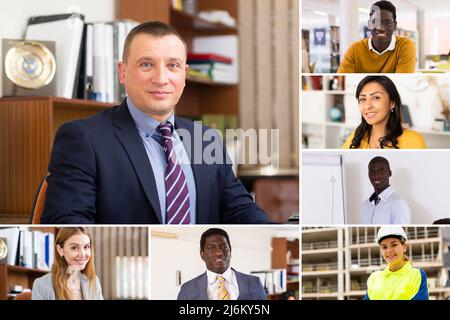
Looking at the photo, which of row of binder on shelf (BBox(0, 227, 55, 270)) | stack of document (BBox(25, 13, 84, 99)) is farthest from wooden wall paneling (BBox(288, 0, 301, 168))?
row of binder on shelf (BBox(0, 227, 55, 270))

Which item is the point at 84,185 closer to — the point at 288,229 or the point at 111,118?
the point at 111,118

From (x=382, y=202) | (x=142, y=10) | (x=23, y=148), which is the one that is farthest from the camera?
(x=142, y=10)

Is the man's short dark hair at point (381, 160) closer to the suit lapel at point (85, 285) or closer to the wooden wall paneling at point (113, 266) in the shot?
→ the wooden wall paneling at point (113, 266)

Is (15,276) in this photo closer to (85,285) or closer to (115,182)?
(85,285)

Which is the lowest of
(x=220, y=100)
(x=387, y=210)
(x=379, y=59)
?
(x=387, y=210)

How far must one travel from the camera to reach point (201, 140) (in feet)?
6.61

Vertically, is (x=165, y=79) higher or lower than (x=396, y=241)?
higher

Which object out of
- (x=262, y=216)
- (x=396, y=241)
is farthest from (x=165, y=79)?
(x=396, y=241)

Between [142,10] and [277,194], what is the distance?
85 cm

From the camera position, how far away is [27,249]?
205cm

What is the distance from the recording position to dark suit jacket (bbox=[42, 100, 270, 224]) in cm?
186

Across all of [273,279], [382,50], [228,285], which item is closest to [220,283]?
[228,285]

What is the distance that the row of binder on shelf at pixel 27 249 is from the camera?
79.7 inches

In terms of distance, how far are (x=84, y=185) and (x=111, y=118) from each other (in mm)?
183
